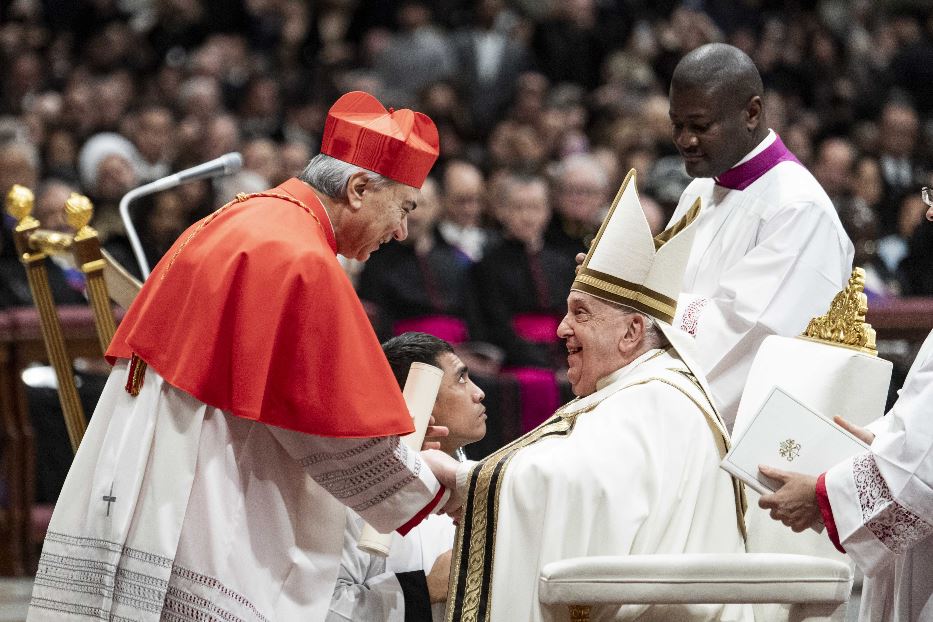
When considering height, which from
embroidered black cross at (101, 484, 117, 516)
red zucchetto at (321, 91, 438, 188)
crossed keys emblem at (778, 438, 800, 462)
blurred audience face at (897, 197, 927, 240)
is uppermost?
red zucchetto at (321, 91, 438, 188)

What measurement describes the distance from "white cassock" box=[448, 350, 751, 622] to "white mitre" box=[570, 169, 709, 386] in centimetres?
23

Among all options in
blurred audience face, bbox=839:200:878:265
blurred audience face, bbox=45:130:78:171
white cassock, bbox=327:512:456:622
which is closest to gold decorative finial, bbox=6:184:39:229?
white cassock, bbox=327:512:456:622

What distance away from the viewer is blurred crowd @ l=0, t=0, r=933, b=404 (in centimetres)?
783

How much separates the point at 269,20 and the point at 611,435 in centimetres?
836

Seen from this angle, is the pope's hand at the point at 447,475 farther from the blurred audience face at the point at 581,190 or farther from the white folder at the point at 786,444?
the blurred audience face at the point at 581,190

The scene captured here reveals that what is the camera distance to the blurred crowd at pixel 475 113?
7.83m

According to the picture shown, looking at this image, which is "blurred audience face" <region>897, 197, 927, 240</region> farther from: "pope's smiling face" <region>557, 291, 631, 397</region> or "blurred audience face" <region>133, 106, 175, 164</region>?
"pope's smiling face" <region>557, 291, 631, 397</region>

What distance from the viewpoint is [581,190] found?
8.03 metres

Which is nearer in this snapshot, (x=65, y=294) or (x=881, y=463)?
(x=881, y=463)

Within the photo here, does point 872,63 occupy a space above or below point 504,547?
above

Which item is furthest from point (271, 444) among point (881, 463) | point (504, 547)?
point (881, 463)

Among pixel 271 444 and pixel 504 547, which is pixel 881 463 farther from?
pixel 271 444

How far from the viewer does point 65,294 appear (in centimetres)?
731

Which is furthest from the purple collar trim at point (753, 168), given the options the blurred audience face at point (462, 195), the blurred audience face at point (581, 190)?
the blurred audience face at point (462, 195)
